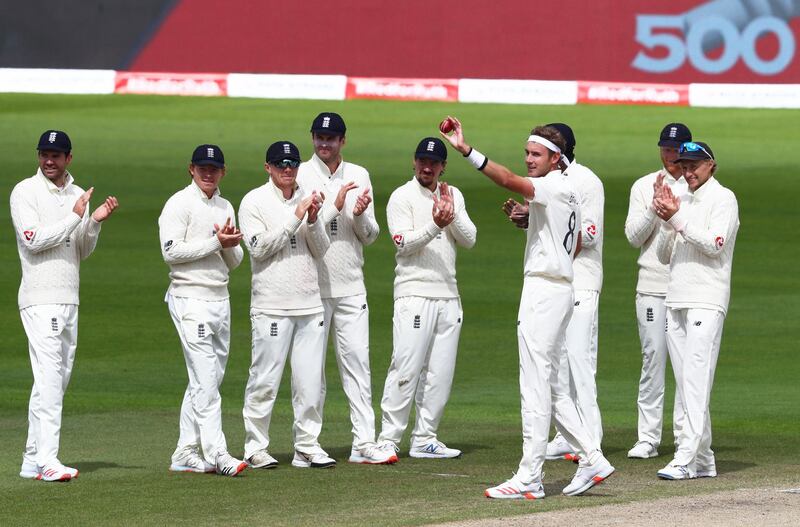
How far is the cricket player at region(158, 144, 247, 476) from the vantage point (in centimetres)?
1077

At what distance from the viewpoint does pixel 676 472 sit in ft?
34.6

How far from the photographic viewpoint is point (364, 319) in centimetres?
1161

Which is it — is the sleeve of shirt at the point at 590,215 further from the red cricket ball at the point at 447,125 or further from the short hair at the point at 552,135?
the red cricket ball at the point at 447,125

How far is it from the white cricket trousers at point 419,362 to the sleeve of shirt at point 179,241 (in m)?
1.71

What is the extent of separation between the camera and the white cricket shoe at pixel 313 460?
1113cm

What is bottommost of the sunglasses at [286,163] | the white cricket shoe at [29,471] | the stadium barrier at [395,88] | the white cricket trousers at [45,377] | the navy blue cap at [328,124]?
the white cricket shoe at [29,471]

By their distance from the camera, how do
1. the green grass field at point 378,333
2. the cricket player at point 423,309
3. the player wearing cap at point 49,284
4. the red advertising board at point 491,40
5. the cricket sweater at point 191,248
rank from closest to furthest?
1. the green grass field at point 378,333
2. the player wearing cap at point 49,284
3. the cricket sweater at point 191,248
4. the cricket player at point 423,309
5. the red advertising board at point 491,40

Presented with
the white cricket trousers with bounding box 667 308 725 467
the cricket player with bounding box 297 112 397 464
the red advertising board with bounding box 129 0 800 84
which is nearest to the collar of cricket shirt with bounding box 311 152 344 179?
the cricket player with bounding box 297 112 397 464

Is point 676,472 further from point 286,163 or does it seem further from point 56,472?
point 56,472

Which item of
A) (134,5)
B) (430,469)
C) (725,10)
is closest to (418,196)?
(430,469)

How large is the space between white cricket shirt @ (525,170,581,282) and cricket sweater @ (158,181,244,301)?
7.33 ft

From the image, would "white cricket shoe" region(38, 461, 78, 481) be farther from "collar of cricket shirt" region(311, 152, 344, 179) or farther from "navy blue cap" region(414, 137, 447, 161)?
"navy blue cap" region(414, 137, 447, 161)

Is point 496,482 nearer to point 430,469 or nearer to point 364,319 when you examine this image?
point 430,469

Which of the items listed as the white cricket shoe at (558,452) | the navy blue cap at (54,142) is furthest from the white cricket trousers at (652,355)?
the navy blue cap at (54,142)
